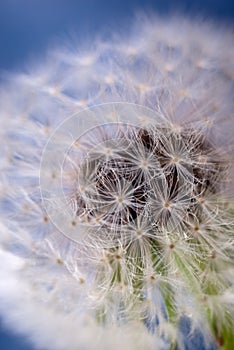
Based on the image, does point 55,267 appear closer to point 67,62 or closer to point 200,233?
point 200,233

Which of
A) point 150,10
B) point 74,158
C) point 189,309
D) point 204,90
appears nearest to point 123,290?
point 189,309

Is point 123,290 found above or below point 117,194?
below

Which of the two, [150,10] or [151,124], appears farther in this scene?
[150,10]

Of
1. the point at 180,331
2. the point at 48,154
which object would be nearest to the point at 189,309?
the point at 180,331

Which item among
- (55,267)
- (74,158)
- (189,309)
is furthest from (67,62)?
(189,309)

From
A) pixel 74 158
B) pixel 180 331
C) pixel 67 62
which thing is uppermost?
pixel 67 62

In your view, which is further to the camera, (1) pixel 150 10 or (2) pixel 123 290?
(1) pixel 150 10

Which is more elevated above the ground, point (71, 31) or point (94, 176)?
point (71, 31)

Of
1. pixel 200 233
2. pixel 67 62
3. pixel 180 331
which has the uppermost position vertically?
pixel 67 62

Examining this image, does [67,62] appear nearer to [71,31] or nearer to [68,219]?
[71,31]
